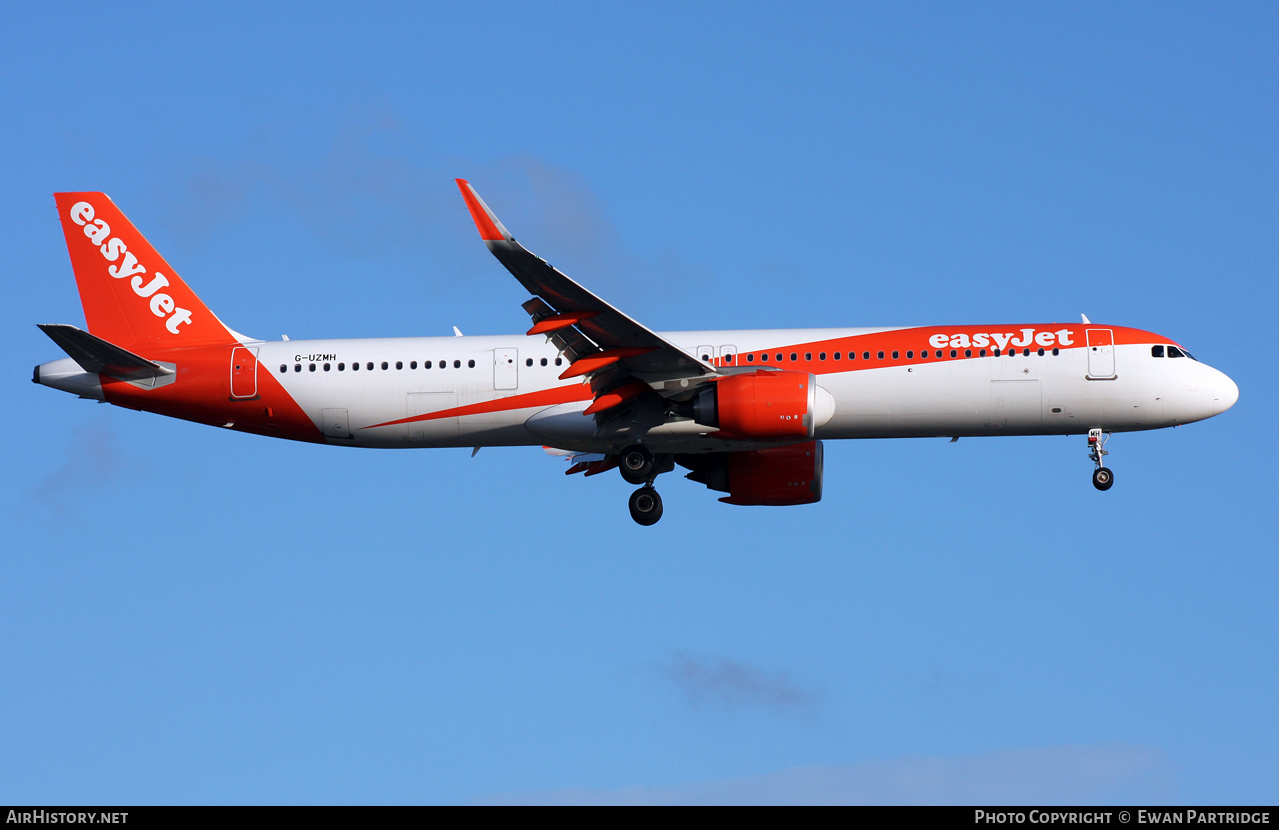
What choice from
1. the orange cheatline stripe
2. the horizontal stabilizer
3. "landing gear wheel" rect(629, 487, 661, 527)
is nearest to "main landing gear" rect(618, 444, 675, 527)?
"landing gear wheel" rect(629, 487, 661, 527)

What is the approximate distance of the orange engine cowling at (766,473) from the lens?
4084 centimetres

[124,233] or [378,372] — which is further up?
[124,233]

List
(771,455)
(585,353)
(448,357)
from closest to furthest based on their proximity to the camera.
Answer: (585,353), (448,357), (771,455)

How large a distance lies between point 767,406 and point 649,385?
3199 millimetres

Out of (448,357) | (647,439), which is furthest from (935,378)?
(448,357)

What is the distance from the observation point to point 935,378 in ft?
119

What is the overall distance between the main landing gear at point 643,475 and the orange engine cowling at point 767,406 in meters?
3.33

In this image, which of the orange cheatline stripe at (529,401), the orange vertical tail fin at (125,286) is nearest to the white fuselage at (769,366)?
the orange cheatline stripe at (529,401)

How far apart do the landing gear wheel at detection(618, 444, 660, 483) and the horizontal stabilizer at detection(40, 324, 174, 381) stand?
12.7m

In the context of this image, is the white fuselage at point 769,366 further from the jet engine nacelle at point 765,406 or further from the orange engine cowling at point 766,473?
the orange engine cowling at point 766,473
